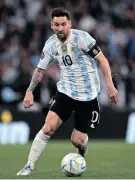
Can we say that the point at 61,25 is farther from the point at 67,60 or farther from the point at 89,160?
the point at 89,160

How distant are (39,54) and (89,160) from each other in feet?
21.7

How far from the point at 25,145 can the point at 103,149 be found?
1989 millimetres

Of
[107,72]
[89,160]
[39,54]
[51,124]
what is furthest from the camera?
[39,54]

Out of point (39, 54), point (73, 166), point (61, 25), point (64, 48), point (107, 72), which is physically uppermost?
point (61, 25)

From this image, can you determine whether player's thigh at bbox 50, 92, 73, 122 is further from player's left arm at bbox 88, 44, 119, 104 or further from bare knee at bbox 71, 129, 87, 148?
player's left arm at bbox 88, 44, 119, 104

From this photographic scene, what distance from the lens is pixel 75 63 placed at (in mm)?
9047

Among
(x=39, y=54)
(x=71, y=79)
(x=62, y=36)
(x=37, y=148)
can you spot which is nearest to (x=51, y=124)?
(x=37, y=148)

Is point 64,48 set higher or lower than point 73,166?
higher

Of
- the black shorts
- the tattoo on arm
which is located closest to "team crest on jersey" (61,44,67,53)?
the tattoo on arm

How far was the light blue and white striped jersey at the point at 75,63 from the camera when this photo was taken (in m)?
8.95

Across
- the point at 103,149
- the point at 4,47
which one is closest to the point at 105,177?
A: the point at 103,149

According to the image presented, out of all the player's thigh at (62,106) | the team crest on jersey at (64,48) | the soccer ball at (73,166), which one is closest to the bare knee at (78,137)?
the player's thigh at (62,106)

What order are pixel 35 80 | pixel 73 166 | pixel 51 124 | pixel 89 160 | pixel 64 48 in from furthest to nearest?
pixel 89 160 → pixel 35 80 → pixel 64 48 → pixel 51 124 → pixel 73 166

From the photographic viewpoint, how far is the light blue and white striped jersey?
352 inches
